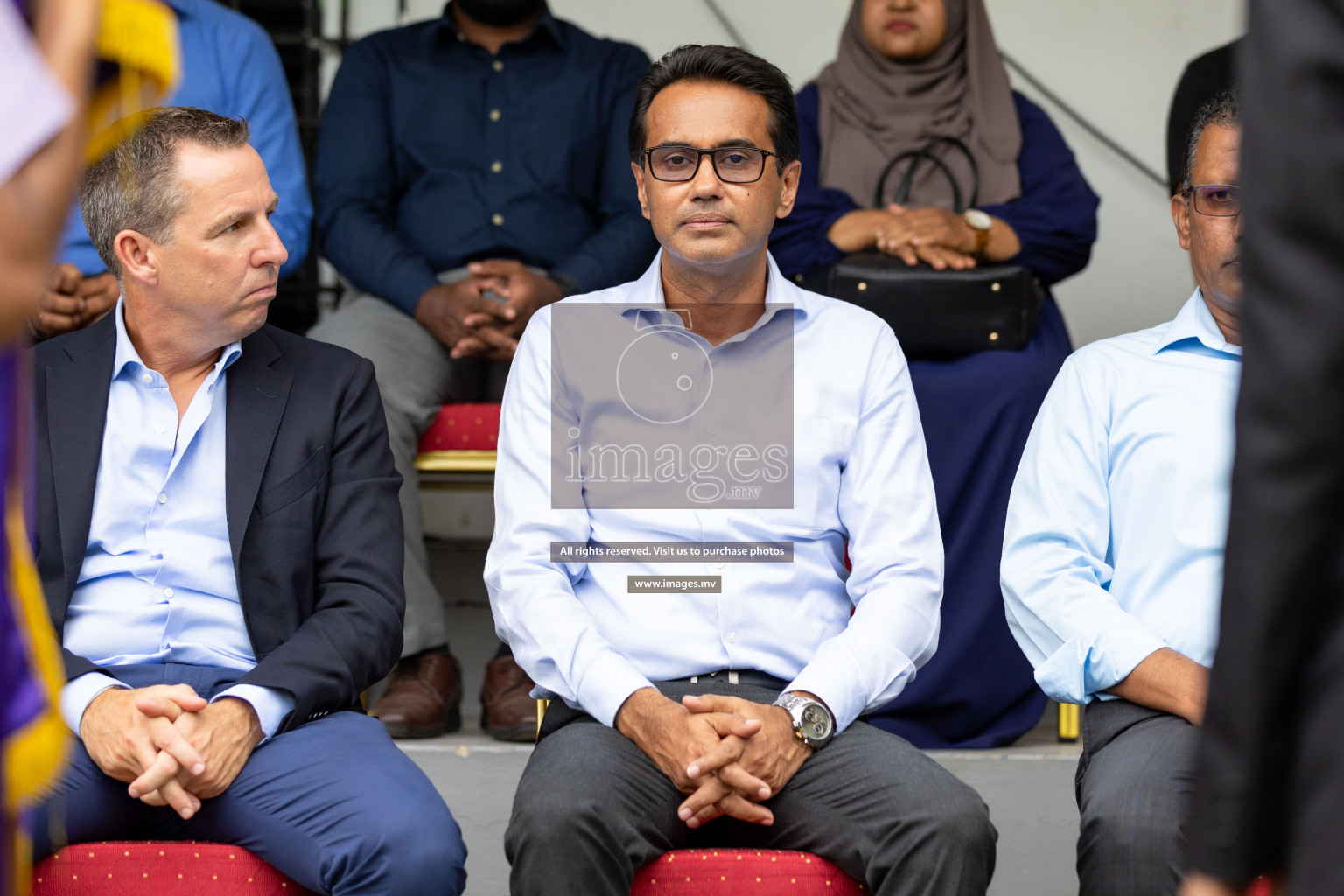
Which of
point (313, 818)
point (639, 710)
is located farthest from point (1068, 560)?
point (313, 818)

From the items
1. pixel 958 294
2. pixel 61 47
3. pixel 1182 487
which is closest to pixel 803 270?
pixel 958 294

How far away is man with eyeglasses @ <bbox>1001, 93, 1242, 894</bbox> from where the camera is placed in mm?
1766

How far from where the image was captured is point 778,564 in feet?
6.70

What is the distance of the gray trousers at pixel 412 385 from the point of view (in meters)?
2.82

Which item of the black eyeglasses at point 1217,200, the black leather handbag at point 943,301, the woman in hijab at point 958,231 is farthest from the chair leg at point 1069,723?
the black eyeglasses at point 1217,200

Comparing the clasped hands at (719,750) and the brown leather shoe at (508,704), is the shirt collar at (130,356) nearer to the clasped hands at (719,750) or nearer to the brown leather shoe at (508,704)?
the clasped hands at (719,750)

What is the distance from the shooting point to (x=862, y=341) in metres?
2.14

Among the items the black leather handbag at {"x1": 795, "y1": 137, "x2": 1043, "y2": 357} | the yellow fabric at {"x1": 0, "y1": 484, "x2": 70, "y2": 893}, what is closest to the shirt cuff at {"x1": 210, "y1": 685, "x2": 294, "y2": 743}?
the yellow fabric at {"x1": 0, "y1": 484, "x2": 70, "y2": 893}

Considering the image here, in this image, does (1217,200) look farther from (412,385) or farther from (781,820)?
(412,385)

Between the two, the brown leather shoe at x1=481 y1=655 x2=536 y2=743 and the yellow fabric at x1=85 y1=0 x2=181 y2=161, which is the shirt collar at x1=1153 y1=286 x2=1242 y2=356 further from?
the yellow fabric at x1=85 y1=0 x2=181 y2=161

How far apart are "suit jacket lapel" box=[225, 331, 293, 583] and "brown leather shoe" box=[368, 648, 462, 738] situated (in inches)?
30.6

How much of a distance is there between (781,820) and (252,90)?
2.24 m

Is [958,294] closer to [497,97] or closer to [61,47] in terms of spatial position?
[497,97]

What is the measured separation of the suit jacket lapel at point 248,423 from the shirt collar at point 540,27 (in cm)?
159
